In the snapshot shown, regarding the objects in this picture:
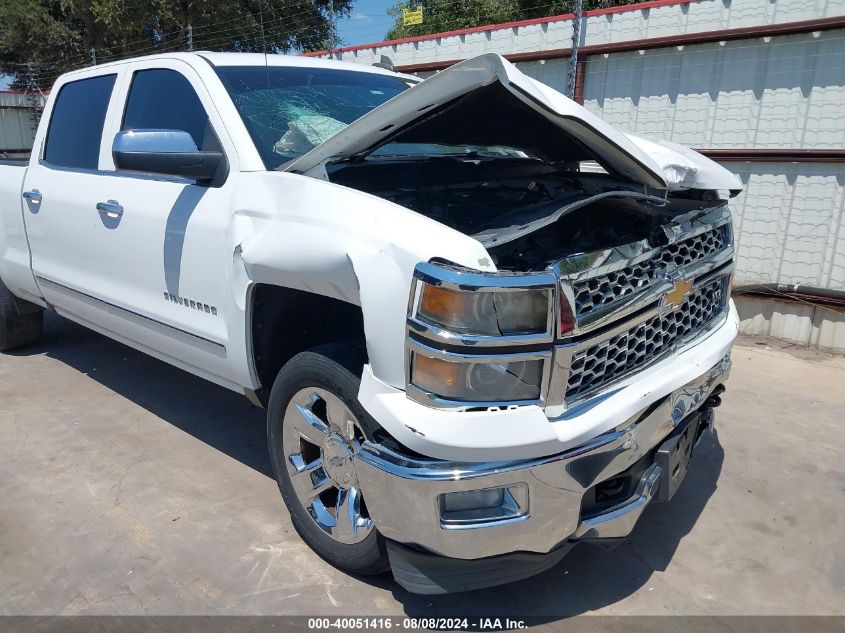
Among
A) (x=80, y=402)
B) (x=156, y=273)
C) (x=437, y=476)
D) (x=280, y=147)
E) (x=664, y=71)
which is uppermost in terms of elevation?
(x=664, y=71)

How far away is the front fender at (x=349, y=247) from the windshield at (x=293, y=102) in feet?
1.07

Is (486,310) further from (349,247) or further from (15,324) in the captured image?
(15,324)

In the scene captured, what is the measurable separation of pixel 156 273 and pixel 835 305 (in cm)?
491

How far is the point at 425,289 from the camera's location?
1.95 m

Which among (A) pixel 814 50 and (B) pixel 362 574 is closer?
(B) pixel 362 574

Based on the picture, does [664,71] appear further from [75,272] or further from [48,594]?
[48,594]

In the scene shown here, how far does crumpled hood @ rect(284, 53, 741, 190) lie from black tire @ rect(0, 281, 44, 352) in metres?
3.54

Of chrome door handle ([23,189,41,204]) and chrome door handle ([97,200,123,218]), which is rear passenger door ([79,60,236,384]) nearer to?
chrome door handle ([97,200,123,218])

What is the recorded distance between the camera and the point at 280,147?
2896mm

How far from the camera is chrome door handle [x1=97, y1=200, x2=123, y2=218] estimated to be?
3.39 metres

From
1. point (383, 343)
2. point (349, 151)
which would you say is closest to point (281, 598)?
point (383, 343)

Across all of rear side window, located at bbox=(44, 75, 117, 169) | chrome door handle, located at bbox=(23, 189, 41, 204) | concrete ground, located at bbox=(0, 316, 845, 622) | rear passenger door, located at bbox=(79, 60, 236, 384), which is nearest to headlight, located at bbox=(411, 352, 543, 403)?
concrete ground, located at bbox=(0, 316, 845, 622)

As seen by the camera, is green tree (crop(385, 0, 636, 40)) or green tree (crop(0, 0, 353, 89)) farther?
green tree (crop(385, 0, 636, 40))

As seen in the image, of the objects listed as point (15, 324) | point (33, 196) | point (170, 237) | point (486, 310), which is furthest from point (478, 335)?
point (15, 324)
